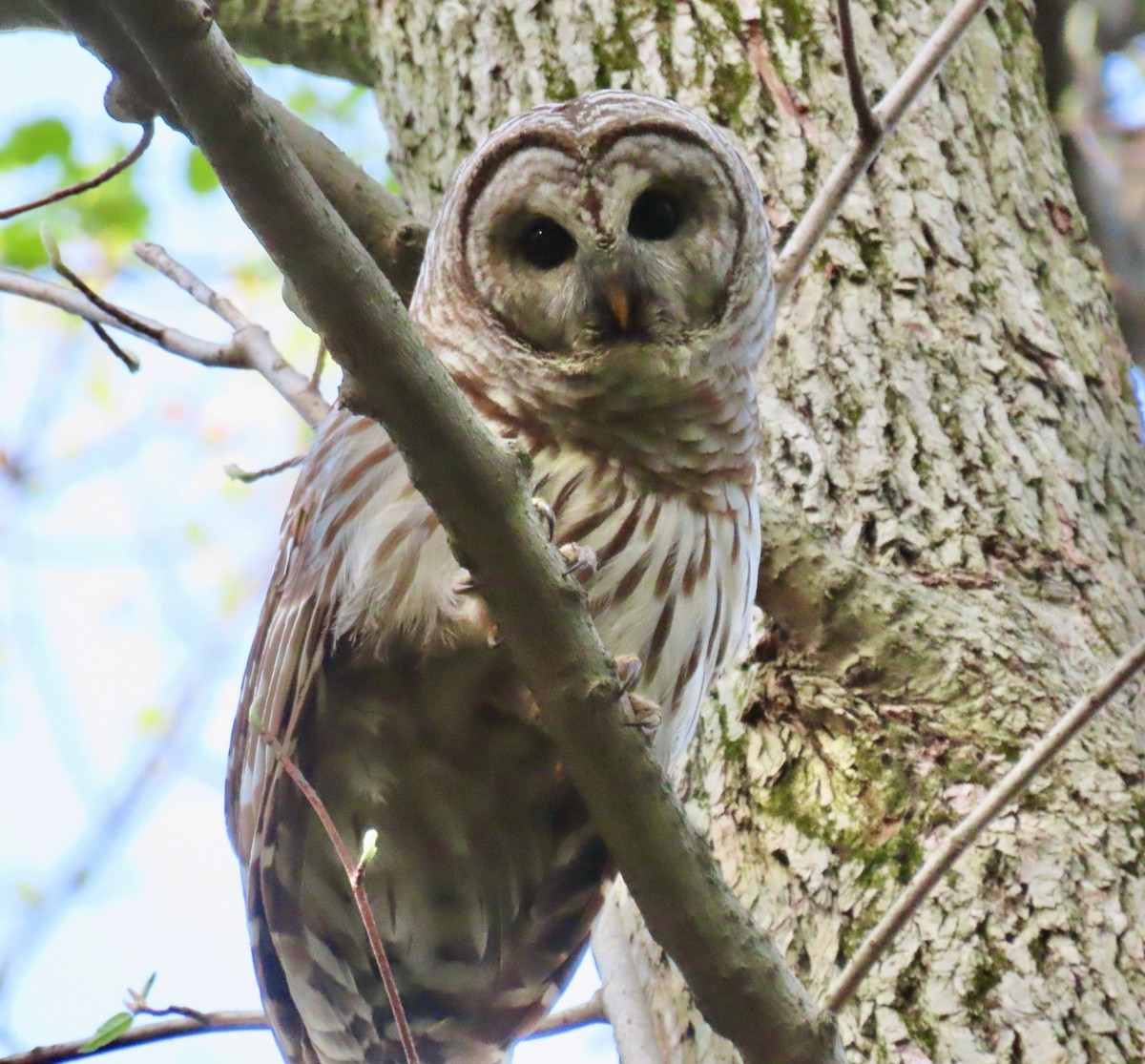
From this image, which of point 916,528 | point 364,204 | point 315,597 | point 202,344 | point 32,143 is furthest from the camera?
point 32,143

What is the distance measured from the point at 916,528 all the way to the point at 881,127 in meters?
0.83

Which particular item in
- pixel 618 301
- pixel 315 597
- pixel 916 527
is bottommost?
pixel 916 527

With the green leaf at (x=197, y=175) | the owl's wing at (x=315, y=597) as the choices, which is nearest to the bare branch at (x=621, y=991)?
the owl's wing at (x=315, y=597)

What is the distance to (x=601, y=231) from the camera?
3168 mm

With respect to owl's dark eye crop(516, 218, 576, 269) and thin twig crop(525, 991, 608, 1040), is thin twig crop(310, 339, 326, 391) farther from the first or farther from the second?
thin twig crop(525, 991, 608, 1040)

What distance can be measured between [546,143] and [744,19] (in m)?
0.92

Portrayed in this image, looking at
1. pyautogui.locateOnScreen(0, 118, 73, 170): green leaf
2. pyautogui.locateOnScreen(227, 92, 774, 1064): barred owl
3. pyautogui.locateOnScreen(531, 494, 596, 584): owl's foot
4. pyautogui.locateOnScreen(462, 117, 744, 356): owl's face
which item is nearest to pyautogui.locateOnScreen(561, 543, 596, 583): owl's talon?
pyautogui.locateOnScreen(531, 494, 596, 584): owl's foot

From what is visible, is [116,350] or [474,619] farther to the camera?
[116,350]

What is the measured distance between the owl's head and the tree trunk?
326 millimetres

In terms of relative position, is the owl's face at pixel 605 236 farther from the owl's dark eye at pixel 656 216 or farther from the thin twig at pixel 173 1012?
the thin twig at pixel 173 1012

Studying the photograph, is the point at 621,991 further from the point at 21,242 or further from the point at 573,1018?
the point at 21,242

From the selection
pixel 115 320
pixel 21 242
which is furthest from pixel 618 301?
pixel 21 242

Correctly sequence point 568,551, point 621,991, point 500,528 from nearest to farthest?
point 500,528 → point 568,551 → point 621,991

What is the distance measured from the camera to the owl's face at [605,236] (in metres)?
3.13
